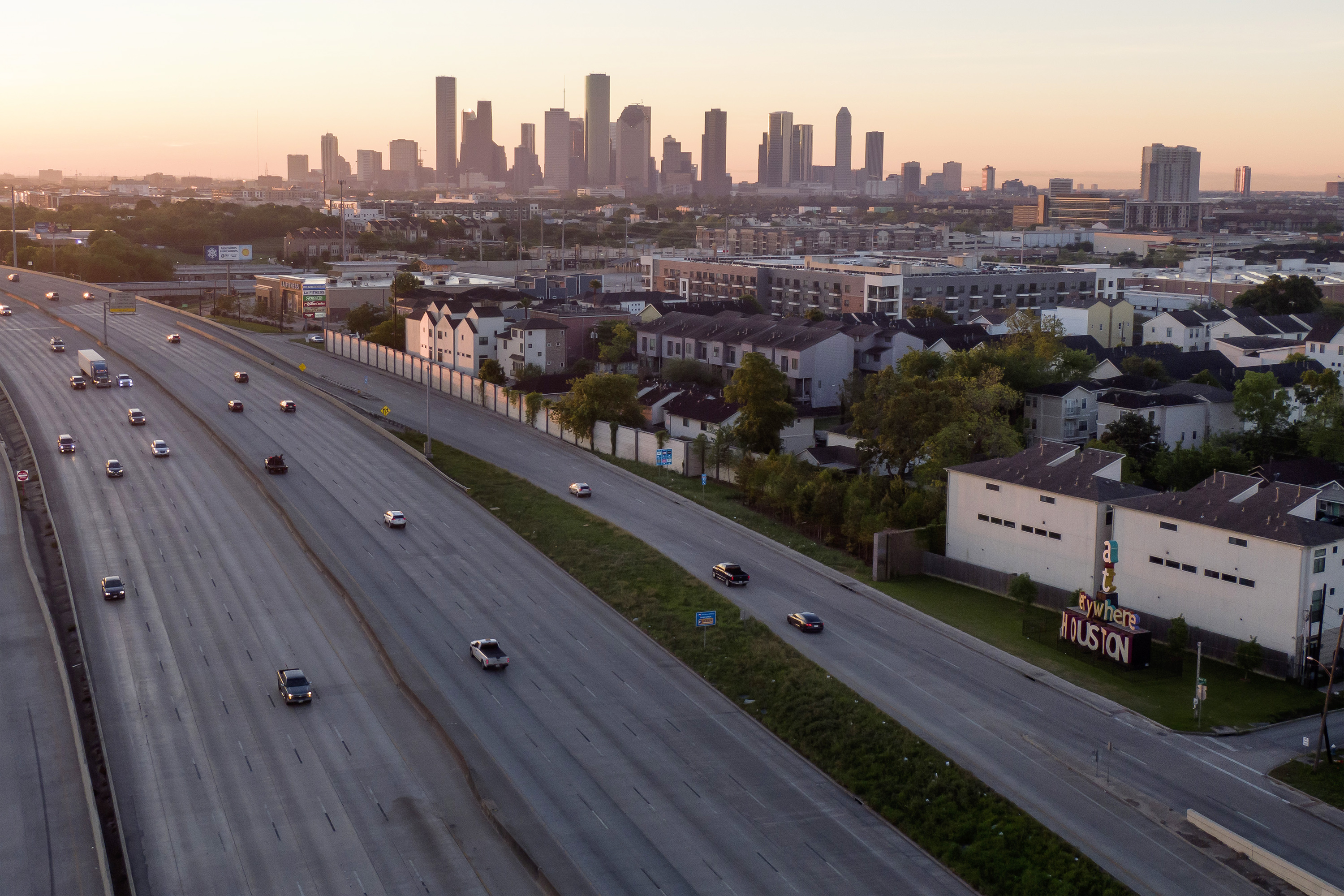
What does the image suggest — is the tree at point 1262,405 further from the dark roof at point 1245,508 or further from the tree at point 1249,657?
the tree at point 1249,657

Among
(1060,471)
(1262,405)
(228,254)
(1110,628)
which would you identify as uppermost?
(228,254)

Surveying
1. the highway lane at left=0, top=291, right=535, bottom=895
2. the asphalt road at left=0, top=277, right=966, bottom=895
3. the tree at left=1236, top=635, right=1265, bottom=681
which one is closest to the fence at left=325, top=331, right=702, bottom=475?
the asphalt road at left=0, top=277, right=966, bottom=895

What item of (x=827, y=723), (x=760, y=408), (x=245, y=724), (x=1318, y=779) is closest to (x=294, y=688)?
(x=245, y=724)

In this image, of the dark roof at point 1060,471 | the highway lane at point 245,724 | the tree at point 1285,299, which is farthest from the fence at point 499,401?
the tree at point 1285,299

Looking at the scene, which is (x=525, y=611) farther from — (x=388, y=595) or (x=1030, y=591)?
(x=1030, y=591)

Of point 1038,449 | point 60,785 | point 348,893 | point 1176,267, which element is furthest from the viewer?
point 1176,267

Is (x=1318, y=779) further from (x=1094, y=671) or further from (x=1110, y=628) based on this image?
(x=1110, y=628)

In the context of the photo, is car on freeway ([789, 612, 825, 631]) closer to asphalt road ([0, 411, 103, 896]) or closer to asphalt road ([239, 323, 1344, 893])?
asphalt road ([239, 323, 1344, 893])

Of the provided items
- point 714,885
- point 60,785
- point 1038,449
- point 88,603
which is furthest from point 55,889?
point 1038,449
